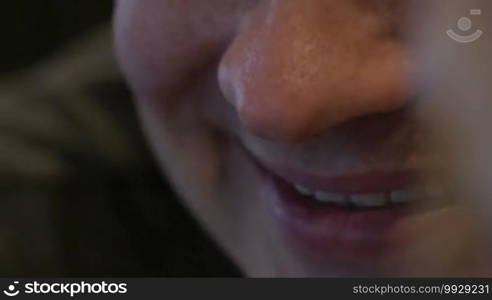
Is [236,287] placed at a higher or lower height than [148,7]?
lower

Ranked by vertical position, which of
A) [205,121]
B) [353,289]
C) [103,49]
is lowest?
[353,289]

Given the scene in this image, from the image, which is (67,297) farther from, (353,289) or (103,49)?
(103,49)

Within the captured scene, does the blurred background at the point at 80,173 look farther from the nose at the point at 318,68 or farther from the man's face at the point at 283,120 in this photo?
the nose at the point at 318,68

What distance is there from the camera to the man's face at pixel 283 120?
371 mm

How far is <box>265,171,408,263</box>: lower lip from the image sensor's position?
427 millimetres

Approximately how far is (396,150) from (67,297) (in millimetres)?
171

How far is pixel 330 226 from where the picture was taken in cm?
44

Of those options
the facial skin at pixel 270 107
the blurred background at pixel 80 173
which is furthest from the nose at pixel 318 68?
the blurred background at pixel 80 173

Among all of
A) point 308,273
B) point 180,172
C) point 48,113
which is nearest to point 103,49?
point 48,113

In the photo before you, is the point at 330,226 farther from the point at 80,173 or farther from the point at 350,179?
the point at 80,173

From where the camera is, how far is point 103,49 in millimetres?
662

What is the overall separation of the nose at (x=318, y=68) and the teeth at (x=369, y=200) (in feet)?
0.17

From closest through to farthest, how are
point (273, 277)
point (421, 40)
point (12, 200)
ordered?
point (421, 40) → point (273, 277) → point (12, 200)

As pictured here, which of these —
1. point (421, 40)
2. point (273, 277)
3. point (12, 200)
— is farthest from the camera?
point (12, 200)
